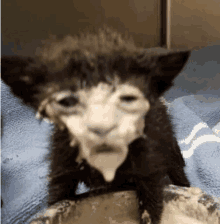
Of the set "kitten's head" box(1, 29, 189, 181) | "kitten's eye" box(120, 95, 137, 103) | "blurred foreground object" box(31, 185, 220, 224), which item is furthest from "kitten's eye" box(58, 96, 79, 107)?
"blurred foreground object" box(31, 185, 220, 224)

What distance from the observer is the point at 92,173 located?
0.55 m

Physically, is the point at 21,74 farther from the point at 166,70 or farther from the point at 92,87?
the point at 166,70

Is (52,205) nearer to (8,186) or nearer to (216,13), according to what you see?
(8,186)

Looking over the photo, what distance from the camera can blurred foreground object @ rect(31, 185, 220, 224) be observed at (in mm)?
554

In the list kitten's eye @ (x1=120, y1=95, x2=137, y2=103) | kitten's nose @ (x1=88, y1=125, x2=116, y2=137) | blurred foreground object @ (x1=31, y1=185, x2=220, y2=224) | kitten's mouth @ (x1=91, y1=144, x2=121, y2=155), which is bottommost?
blurred foreground object @ (x1=31, y1=185, x2=220, y2=224)

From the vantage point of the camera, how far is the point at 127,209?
586mm

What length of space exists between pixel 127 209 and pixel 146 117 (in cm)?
28

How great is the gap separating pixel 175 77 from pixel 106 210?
444 millimetres

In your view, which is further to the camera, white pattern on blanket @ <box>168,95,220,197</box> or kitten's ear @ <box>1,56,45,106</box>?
white pattern on blanket @ <box>168,95,220,197</box>

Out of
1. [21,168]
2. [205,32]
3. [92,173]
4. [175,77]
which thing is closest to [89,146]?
[92,173]

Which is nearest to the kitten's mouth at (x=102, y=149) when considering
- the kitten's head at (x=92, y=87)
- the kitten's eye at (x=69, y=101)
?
the kitten's head at (x=92, y=87)

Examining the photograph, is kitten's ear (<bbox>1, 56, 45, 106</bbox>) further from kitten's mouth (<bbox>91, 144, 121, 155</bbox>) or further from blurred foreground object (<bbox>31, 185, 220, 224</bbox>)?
blurred foreground object (<bbox>31, 185, 220, 224</bbox>)

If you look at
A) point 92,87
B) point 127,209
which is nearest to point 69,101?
point 92,87

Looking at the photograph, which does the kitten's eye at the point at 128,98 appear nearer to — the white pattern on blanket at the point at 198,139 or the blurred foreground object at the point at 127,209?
the white pattern on blanket at the point at 198,139
